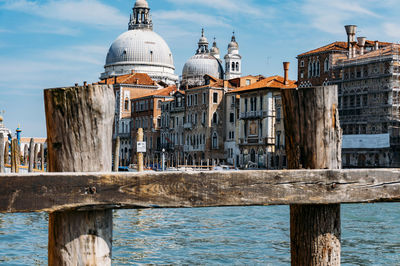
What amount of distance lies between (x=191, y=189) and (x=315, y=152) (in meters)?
0.71

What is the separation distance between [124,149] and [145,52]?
15.2m

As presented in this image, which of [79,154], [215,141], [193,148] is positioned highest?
[215,141]

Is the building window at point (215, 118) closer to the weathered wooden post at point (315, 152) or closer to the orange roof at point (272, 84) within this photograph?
the orange roof at point (272, 84)

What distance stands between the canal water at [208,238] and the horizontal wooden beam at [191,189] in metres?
6.65

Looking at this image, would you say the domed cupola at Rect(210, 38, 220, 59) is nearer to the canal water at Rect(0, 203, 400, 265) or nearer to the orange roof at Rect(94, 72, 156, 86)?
the orange roof at Rect(94, 72, 156, 86)

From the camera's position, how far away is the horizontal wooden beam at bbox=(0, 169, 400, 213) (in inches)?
102

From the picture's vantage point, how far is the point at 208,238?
12594 mm

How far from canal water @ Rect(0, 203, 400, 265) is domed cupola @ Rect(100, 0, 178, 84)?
57437mm

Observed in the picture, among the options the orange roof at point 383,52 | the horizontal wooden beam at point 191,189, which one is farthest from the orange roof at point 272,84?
the horizontal wooden beam at point 191,189

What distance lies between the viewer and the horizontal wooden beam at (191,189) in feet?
8.50

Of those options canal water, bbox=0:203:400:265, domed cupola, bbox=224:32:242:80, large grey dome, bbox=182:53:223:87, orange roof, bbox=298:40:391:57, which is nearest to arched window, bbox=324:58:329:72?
orange roof, bbox=298:40:391:57

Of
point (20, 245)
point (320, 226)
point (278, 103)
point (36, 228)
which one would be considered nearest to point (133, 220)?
point (36, 228)

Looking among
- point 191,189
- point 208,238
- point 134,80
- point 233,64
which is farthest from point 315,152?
point 233,64

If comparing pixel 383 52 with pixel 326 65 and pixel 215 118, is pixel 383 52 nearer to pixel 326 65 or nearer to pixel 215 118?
pixel 326 65
